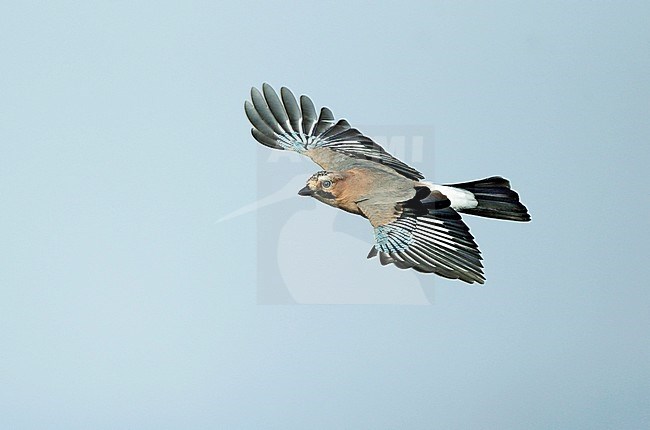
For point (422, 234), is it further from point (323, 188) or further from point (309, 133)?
point (309, 133)

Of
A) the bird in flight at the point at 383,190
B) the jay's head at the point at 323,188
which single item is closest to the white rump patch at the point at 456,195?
the bird in flight at the point at 383,190

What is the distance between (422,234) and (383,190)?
0.16 metres

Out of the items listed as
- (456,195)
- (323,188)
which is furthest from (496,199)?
(323,188)

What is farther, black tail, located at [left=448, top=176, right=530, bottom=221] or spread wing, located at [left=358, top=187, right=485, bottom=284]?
black tail, located at [left=448, top=176, right=530, bottom=221]

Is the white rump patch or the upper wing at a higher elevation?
the upper wing

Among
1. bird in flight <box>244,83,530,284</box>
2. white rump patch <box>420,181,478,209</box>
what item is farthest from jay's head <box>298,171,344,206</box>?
white rump patch <box>420,181,478,209</box>

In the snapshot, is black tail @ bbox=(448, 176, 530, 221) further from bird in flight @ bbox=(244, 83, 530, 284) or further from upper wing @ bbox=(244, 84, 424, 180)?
upper wing @ bbox=(244, 84, 424, 180)

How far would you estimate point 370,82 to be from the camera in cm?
265

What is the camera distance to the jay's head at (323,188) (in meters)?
2.59

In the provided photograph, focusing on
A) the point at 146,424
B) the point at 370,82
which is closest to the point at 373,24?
the point at 370,82

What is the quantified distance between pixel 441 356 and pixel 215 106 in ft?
3.00

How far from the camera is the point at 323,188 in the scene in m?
2.60

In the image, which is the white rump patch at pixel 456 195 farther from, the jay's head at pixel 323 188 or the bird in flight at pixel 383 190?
the jay's head at pixel 323 188

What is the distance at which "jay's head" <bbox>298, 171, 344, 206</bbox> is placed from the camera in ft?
8.50
